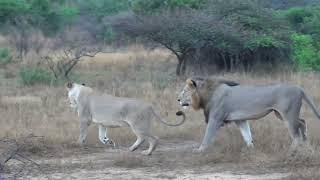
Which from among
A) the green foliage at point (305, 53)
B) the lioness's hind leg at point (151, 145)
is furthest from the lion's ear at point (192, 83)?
the green foliage at point (305, 53)

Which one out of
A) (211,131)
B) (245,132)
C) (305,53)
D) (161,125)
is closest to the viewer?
(211,131)

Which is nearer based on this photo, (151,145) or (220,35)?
(151,145)

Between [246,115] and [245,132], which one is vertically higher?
[246,115]

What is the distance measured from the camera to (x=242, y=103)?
11422 millimetres

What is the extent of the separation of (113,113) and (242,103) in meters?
1.96

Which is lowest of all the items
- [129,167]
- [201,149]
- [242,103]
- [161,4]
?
[129,167]

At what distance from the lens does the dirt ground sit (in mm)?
9492

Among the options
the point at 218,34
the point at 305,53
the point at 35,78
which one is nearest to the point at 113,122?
the point at 35,78

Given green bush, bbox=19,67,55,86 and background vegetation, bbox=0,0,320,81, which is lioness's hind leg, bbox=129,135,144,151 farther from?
background vegetation, bbox=0,0,320,81

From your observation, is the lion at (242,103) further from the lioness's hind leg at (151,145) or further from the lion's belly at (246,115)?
the lioness's hind leg at (151,145)

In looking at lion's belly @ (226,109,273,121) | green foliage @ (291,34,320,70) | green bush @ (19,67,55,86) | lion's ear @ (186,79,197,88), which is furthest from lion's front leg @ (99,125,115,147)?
green foliage @ (291,34,320,70)

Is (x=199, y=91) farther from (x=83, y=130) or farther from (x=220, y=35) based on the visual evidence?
(x=220, y=35)

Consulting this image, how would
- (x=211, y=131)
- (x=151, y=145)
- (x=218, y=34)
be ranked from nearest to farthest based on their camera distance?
1. (x=151, y=145)
2. (x=211, y=131)
3. (x=218, y=34)

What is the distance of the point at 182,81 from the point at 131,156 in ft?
35.2
